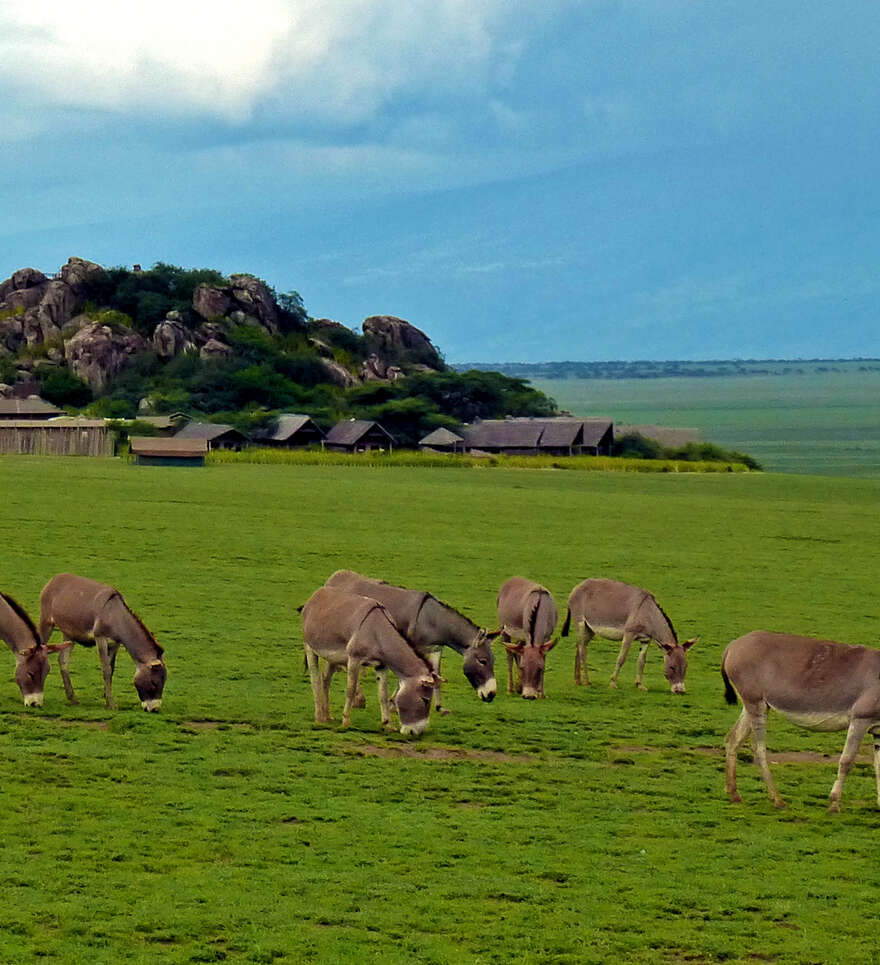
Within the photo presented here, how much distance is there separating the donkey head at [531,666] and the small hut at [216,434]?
90541 mm

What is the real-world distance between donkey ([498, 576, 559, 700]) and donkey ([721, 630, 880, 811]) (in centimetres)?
489

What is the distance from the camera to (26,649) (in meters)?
17.8

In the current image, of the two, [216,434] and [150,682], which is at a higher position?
[216,434]

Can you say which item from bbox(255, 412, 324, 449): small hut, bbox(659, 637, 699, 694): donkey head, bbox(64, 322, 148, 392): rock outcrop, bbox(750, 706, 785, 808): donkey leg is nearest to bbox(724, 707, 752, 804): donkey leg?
bbox(750, 706, 785, 808): donkey leg

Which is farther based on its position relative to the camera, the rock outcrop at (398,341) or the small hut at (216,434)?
the rock outcrop at (398,341)

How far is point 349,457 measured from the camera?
99.7 meters

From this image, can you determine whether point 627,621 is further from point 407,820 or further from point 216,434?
point 216,434

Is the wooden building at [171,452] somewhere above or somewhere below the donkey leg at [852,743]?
above

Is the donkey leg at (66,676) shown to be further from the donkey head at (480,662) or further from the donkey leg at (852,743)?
the donkey leg at (852,743)

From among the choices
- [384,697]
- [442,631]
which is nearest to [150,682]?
[384,697]

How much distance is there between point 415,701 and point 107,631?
4.00 metres

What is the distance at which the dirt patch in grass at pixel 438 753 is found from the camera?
54.7ft

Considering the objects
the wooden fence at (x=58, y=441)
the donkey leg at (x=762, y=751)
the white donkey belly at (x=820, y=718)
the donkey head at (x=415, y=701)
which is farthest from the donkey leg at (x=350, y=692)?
the wooden fence at (x=58, y=441)

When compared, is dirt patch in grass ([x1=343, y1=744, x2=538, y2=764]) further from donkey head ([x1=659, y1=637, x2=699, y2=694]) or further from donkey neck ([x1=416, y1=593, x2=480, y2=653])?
donkey head ([x1=659, y1=637, x2=699, y2=694])
